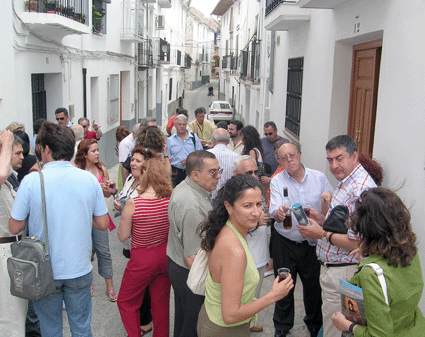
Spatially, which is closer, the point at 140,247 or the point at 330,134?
the point at 140,247

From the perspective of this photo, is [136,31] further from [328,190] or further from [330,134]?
[328,190]

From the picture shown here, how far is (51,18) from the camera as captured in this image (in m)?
7.38

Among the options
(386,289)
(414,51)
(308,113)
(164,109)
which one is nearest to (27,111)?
(308,113)

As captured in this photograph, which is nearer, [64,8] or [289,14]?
[289,14]

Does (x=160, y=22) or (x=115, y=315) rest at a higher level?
(x=160, y=22)

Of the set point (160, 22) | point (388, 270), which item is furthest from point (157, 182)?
Result: point (160, 22)

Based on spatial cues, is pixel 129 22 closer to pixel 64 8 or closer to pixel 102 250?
pixel 64 8

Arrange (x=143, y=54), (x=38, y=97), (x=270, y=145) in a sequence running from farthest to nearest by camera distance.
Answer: (x=143, y=54) < (x=38, y=97) < (x=270, y=145)

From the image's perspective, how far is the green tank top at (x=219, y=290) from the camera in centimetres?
249

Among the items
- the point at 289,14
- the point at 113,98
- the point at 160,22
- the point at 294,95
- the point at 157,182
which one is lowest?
the point at 157,182

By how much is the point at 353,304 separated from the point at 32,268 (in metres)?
2.02

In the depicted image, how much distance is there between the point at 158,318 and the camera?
384cm

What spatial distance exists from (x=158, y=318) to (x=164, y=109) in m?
24.3

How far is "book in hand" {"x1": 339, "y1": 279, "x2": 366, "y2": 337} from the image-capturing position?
222 centimetres
